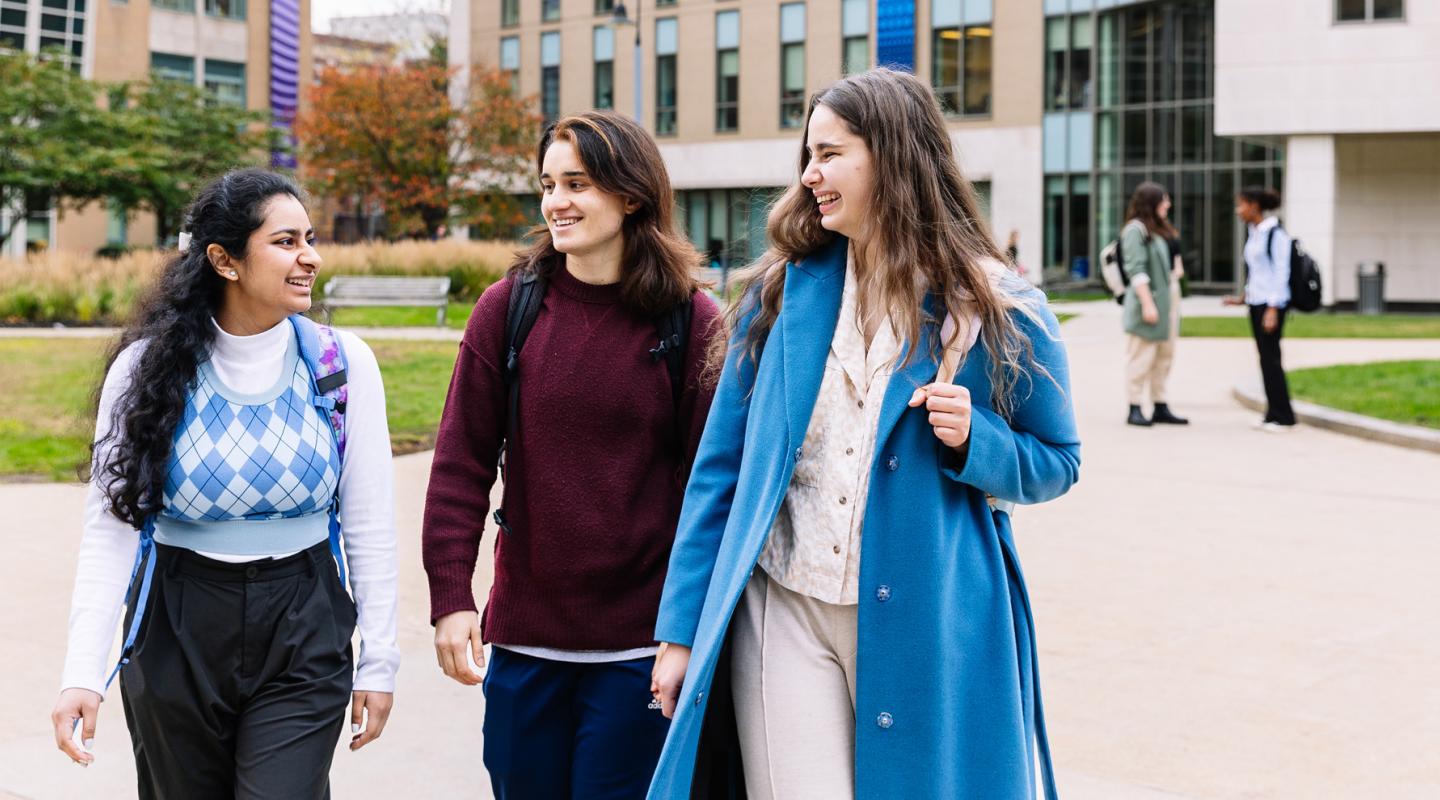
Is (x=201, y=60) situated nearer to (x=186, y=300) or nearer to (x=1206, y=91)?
(x=1206, y=91)

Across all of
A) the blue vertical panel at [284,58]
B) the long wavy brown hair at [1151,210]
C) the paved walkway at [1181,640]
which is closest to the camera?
the paved walkway at [1181,640]

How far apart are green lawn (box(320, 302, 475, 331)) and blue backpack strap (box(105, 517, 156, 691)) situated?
2163 cm

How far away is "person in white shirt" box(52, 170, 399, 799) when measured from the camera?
294cm

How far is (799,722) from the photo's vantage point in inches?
108

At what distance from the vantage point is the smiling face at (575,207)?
321cm

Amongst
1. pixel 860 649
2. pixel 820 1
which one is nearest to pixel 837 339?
pixel 860 649

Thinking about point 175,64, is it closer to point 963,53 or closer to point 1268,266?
point 963,53

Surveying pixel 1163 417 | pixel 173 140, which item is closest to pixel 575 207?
pixel 1163 417

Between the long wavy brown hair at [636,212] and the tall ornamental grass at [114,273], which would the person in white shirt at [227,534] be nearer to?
the long wavy brown hair at [636,212]

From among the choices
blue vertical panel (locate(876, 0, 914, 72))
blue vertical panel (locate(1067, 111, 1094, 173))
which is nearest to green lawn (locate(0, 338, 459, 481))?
blue vertical panel (locate(1067, 111, 1094, 173))

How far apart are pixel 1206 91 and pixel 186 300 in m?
43.2

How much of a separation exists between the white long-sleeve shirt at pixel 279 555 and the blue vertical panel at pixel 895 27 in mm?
45116

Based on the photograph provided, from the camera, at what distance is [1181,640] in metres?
6.34

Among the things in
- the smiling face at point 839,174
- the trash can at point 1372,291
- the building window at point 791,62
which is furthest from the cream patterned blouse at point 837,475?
the building window at point 791,62
